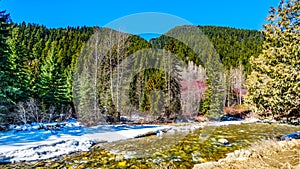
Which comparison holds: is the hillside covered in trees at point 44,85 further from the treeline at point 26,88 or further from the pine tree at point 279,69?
the pine tree at point 279,69

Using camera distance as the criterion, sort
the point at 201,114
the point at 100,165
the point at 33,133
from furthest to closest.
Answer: the point at 201,114 → the point at 33,133 → the point at 100,165

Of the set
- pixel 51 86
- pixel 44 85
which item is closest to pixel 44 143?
pixel 44 85

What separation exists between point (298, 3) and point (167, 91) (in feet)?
51.7

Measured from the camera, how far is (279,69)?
7.62m

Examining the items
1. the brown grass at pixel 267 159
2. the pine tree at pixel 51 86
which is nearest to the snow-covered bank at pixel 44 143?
the brown grass at pixel 267 159

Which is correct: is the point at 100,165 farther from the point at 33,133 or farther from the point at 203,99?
the point at 203,99

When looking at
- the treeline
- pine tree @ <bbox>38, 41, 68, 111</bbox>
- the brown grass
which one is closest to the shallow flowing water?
the brown grass

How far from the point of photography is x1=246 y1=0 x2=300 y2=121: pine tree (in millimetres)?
7367

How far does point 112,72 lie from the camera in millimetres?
18719

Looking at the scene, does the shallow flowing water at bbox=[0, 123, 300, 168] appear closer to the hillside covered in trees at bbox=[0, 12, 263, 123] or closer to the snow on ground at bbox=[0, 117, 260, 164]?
the snow on ground at bbox=[0, 117, 260, 164]

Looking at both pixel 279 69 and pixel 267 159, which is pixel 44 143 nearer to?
pixel 267 159

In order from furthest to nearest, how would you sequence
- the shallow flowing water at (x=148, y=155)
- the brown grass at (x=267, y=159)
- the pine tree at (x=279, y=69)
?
the shallow flowing water at (x=148, y=155) < the pine tree at (x=279, y=69) < the brown grass at (x=267, y=159)

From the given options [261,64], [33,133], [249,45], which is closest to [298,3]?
[261,64]

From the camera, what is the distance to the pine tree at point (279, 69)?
7.37m
